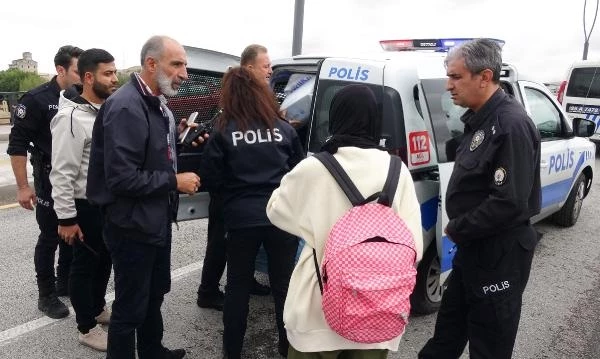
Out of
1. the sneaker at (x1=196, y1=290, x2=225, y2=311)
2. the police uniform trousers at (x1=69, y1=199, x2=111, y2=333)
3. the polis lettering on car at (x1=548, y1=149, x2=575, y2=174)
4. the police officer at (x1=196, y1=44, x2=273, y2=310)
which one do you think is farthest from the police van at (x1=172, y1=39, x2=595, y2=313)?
the polis lettering on car at (x1=548, y1=149, x2=575, y2=174)

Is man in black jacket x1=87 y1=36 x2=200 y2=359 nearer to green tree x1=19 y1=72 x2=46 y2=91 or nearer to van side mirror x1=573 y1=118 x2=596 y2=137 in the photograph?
van side mirror x1=573 y1=118 x2=596 y2=137

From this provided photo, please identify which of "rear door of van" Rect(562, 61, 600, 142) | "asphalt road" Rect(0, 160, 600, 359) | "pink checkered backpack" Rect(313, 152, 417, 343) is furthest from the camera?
"rear door of van" Rect(562, 61, 600, 142)

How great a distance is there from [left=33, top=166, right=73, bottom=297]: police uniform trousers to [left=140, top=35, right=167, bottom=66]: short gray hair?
1.47 metres

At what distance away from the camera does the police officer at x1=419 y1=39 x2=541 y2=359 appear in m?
1.96

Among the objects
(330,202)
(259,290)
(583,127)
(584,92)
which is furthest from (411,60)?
(584,92)

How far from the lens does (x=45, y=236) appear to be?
10.7 ft

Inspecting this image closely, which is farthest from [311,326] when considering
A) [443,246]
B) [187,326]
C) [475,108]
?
[187,326]

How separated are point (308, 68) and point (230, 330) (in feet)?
5.97

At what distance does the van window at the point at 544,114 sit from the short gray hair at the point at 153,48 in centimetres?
334

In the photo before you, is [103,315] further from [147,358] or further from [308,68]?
[308,68]

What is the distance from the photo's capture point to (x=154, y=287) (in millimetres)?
2465

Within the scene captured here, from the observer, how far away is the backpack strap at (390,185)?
1.67m

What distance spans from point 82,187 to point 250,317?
144 centimetres

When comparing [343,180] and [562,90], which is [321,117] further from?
[562,90]
